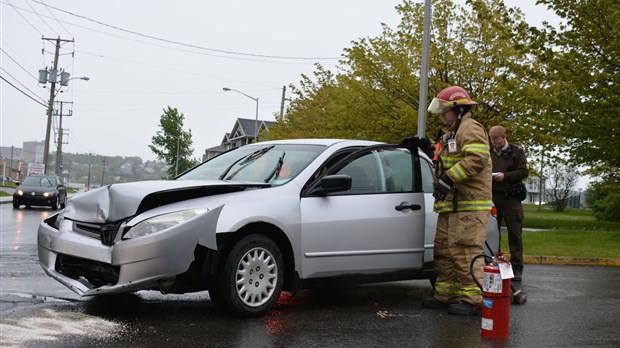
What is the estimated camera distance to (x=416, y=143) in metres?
6.89

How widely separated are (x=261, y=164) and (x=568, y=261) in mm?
7529

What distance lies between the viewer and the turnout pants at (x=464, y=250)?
6.23m

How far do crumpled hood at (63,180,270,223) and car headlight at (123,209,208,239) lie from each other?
147 mm

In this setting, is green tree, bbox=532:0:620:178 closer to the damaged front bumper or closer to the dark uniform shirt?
the dark uniform shirt

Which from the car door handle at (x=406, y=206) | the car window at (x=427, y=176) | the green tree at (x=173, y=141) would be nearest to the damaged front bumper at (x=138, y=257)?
the car door handle at (x=406, y=206)

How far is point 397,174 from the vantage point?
677 centimetres

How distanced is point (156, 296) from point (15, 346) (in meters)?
2.20

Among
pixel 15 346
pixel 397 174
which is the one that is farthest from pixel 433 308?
pixel 15 346

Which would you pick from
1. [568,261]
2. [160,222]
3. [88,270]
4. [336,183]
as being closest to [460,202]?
[336,183]

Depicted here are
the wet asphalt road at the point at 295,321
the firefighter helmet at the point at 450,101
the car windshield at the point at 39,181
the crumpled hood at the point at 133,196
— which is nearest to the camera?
the wet asphalt road at the point at 295,321

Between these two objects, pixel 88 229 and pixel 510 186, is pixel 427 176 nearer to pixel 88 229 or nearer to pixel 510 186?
pixel 510 186

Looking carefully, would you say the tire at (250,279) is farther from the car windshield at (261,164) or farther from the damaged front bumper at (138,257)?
the car windshield at (261,164)

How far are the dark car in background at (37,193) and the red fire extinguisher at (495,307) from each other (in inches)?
931

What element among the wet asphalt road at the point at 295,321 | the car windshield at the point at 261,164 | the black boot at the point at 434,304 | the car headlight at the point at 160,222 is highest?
the car windshield at the point at 261,164
